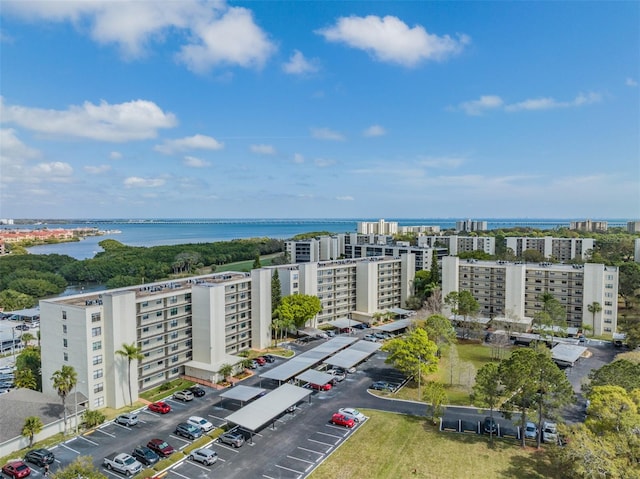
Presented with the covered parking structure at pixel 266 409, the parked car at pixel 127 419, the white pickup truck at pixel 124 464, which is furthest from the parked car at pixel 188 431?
the white pickup truck at pixel 124 464

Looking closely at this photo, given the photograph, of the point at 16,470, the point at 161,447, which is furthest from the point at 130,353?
the point at 16,470

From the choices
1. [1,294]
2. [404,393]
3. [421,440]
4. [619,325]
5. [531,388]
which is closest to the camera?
[531,388]

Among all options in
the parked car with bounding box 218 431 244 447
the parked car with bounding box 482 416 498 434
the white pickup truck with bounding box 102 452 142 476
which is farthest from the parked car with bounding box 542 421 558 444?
the white pickup truck with bounding box 102 452 142 476

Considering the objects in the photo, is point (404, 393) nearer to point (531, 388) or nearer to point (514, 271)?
point (531, 388)

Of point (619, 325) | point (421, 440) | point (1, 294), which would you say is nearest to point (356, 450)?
point (421, 440)

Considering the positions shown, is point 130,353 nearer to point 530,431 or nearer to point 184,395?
point 184,395

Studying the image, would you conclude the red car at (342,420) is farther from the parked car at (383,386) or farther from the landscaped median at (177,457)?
the landscaped median at (177,457)
